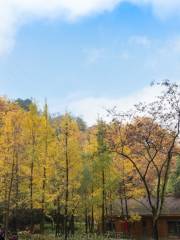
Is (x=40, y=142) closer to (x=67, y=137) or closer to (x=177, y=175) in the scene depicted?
(x=67, y=137)

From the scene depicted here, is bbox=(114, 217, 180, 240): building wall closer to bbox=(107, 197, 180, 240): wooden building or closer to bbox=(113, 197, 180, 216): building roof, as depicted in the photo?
bbox=(107, 197, 180, 240): wooden building

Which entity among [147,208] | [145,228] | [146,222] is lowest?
[145,228]

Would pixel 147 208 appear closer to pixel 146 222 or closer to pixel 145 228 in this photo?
pixel 146 222

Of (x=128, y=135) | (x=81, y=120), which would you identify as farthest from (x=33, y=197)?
(x=81, y=120)

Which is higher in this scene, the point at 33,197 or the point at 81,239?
the point at 33,197

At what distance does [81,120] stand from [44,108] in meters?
75.9

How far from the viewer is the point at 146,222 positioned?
44.1 metres

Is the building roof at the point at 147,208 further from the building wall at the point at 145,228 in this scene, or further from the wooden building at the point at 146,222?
the building wall at the point at 145,228

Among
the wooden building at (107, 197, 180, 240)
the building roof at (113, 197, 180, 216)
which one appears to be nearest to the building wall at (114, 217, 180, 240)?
the wooden building at (107, 197, 180, 240)

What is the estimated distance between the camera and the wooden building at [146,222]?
4075cm

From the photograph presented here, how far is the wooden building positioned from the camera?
40.8 metres

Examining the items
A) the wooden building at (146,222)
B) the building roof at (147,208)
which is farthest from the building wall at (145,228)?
the building roof at (147,208)

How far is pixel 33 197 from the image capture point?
34.2 metres

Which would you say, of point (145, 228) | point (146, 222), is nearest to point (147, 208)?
point (146, 222)
